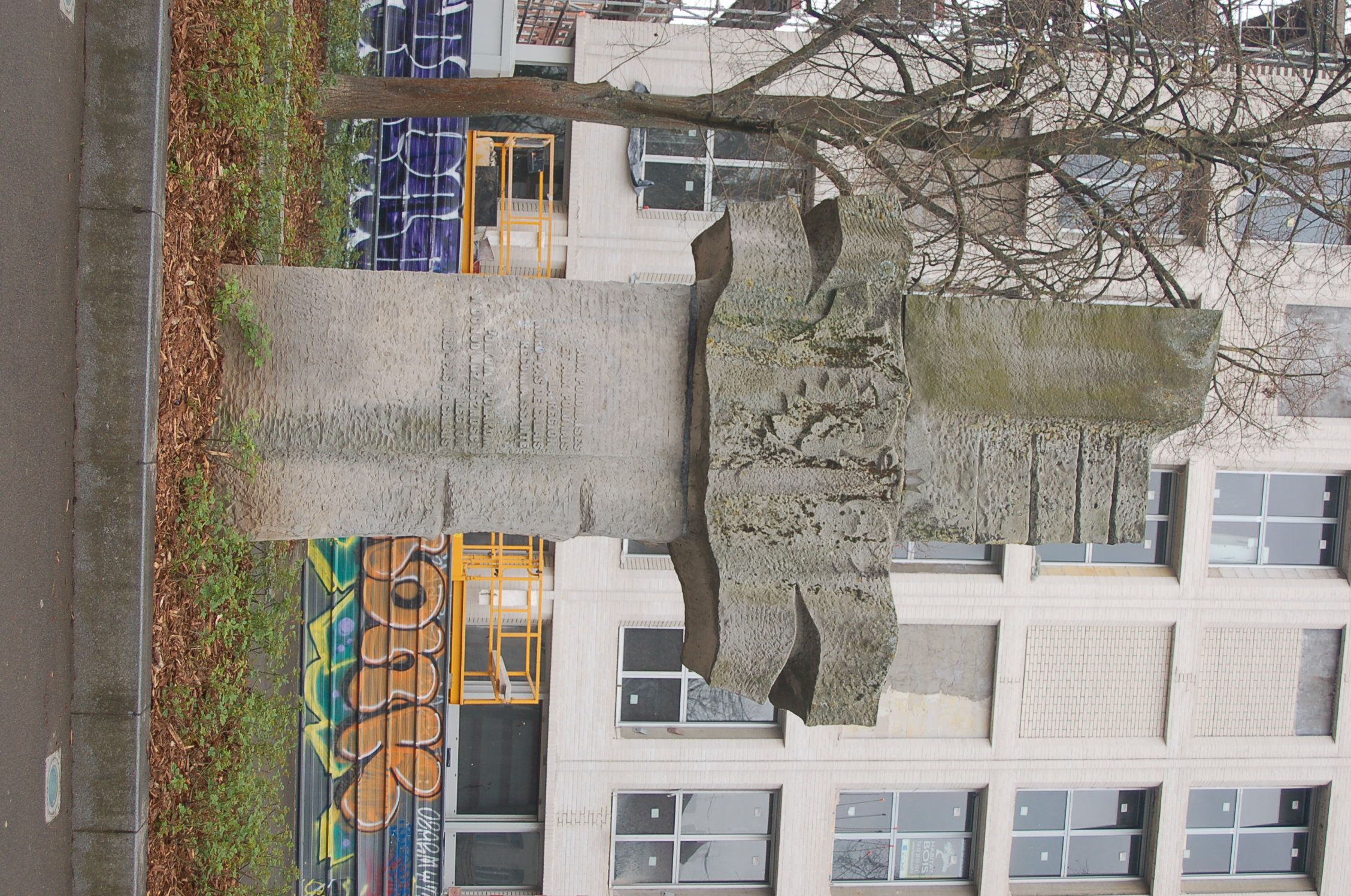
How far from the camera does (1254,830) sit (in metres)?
14.2

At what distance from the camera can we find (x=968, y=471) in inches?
189

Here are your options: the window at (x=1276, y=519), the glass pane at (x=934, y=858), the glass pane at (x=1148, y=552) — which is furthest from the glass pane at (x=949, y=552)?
the glass pane at (x=934, y=858)

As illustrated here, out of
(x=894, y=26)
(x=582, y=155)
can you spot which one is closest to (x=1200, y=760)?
(x=894, y=26)

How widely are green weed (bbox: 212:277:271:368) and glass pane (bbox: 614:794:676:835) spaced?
32.0 feet

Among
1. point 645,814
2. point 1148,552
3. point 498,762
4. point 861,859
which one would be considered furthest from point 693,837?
point 1148,552

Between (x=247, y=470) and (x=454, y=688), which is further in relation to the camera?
(x=454, y=688)

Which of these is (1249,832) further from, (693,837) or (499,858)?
(499,858)

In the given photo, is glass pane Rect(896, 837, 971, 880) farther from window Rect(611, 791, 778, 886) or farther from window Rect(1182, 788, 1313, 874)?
window Rect(1182, 788, 1313, 874)

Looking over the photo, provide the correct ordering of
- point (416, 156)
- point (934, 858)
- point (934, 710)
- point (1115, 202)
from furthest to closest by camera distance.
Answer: point (934, 858), point (934, 710), point (416, 156), point (1115, 202)

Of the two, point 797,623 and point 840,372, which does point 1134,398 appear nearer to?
point 840,372

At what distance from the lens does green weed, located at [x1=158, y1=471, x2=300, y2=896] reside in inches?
193

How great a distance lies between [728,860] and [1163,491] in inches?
274

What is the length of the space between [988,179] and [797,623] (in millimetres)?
Answer: 9194

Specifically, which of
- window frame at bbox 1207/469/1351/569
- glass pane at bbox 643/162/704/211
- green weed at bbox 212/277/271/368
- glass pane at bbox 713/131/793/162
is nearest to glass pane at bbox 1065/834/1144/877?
window frame at bbox 1207/469/1351/569
